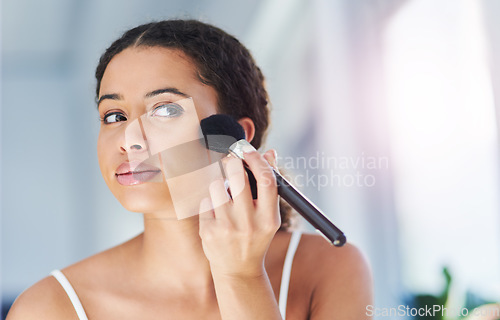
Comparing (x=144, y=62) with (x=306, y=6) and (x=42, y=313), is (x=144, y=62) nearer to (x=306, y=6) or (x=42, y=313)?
(x=42, y=313)

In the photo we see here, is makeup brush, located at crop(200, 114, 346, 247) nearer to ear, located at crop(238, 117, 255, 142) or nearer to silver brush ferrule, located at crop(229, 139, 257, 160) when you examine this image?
silver brush ferrule, located at crop(229, 139, 257, 160)

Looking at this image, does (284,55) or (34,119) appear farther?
(34,119)

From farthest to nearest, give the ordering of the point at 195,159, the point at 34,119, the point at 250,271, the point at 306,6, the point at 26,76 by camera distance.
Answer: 1. the point at 34,119
2. the point at 26,76
3. the point at 306,6
4. the point at 195,159
5. the point at 250,271

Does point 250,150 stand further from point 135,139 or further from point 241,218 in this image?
point 135,139

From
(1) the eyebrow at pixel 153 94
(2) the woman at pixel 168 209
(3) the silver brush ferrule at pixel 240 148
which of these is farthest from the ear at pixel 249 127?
(3) the silver brush ferrule at pixel 240 148

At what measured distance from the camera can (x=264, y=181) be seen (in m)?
0.41

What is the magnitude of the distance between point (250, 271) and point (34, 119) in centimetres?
153

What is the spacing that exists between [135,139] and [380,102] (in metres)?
0.55

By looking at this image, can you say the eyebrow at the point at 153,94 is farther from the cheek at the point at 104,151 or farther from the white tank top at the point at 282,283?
the white tank top at the point at 282,283

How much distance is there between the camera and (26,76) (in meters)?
1.63

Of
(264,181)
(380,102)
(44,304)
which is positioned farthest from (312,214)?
(380,102)

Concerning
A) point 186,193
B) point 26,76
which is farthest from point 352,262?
point 26,76

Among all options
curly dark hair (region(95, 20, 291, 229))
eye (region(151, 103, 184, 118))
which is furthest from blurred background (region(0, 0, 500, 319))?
eye (region(151, 103, 184, 118))

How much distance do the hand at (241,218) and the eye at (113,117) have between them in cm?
21
